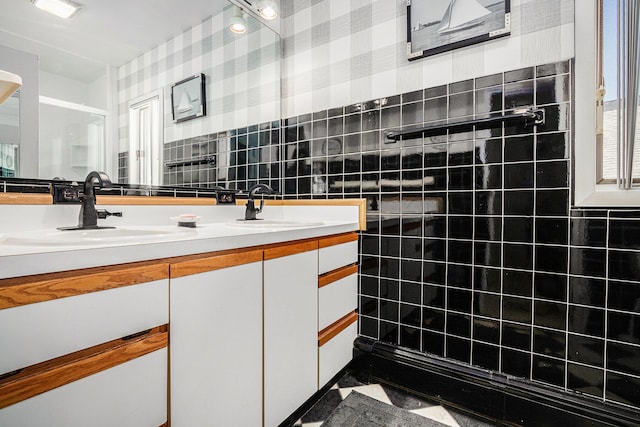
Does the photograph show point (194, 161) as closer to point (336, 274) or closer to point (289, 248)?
point (289, 248)

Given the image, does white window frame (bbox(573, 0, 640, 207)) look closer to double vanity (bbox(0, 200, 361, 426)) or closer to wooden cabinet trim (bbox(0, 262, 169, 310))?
double vanity (bbox(0, 200, 361, 426))

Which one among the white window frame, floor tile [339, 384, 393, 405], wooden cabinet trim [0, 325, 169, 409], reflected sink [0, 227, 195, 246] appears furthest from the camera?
floor tile [339, 384, 393, 405]

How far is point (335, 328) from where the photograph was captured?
5.05 feet

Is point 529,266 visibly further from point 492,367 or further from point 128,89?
point 128,89

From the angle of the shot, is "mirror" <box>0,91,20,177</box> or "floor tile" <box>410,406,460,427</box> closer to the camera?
"mirror" <box>0,91,20,177</box>

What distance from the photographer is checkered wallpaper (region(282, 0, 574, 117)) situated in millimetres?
1307

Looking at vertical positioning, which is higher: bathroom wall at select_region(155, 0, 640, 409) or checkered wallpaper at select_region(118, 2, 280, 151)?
checkered wallpaper at select_region(118, 2, 280, 151)

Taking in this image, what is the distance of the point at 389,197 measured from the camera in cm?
167

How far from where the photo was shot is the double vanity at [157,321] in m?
0.60

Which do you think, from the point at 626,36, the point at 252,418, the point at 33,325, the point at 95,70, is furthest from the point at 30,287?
the point at 626,36

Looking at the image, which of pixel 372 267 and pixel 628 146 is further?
pixel 372 267

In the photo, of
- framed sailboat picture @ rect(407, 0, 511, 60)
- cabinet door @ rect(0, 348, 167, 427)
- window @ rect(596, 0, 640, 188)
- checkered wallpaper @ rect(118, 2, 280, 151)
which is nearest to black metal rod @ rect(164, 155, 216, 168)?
checkered wallpaper @ rect(118, 2, 280, 151)

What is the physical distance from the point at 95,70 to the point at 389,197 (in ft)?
4.73

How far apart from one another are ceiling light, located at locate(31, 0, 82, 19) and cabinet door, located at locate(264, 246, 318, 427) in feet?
3.91
